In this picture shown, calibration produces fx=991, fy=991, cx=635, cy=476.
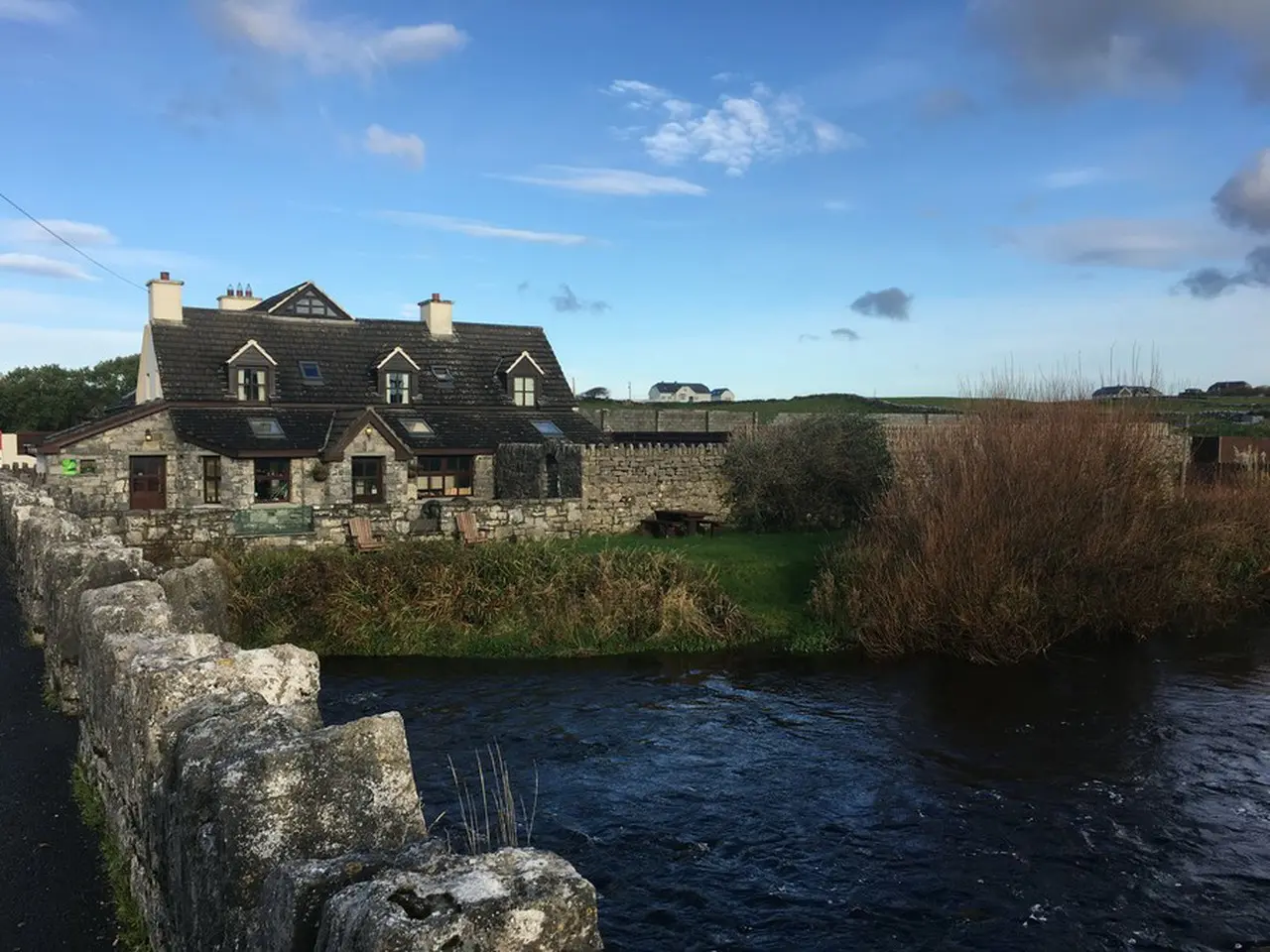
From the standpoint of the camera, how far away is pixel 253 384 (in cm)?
3120

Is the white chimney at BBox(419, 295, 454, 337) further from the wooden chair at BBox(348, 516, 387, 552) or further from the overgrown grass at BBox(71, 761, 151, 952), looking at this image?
the overgrown grass at BBox(71, 761, 151, 952)

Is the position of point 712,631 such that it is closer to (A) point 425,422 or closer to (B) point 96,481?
(A) point 425,422

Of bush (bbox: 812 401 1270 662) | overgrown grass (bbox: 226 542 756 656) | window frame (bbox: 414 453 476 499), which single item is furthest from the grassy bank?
window frame (bbox: 414 453 476 499)

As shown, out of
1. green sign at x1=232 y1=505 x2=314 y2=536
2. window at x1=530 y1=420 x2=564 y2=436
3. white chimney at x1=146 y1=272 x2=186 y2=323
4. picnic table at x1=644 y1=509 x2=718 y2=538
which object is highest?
white chimney at x1=146 y1=272 x2=186 y2=323

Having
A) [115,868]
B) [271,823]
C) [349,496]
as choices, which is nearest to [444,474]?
[349,496]

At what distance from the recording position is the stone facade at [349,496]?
71.0 ft

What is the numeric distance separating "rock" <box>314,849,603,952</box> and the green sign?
1978cm

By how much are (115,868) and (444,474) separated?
25194 millimetres

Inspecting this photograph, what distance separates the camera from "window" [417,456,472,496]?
3053 centimetres

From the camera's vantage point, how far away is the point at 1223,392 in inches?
2958

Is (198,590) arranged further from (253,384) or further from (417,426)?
(253,384)

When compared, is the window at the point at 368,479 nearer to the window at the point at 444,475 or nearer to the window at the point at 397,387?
the window at the point at 444,475

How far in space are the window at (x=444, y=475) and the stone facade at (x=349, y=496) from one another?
1.01 feet

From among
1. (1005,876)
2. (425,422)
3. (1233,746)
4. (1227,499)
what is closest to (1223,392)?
(1227,499)
